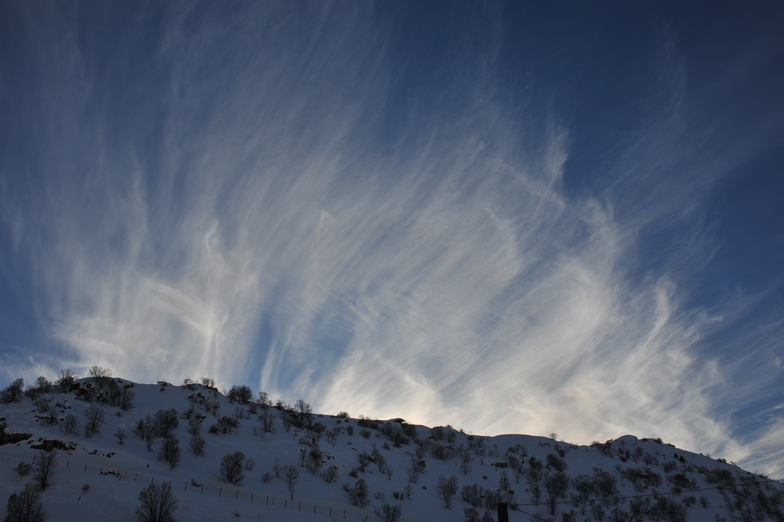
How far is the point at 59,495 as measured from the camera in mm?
27391

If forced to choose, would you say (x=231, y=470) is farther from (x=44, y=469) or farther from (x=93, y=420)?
(x=93, y=420)

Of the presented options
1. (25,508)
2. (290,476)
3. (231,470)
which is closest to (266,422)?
(290,476)

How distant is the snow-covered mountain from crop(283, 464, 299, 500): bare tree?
0.55ft

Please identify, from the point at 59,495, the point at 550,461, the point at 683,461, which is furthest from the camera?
the point at 683,461

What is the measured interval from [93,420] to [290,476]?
69.2 ft

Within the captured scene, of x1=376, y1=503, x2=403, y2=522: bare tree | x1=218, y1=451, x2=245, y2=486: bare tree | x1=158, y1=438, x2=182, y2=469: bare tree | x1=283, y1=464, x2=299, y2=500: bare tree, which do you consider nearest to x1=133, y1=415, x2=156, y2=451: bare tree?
x1=158, y1=438, x2=182, y2=469: bare tree

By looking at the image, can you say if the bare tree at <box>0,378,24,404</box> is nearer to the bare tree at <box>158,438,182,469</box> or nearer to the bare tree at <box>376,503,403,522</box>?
the bare tree at <box>158,438,182,469</box>

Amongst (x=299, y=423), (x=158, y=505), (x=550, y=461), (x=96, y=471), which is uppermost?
(x=299, y=423)

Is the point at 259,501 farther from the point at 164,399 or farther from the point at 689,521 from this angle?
the point at 689,521

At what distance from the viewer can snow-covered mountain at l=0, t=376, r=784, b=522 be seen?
3216 cm

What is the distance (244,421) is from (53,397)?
2315 cm

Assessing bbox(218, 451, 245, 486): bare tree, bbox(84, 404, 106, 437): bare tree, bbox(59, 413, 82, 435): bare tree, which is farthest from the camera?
bbox(84, 404, 106, 437): bare tree

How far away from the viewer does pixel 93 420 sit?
42.3 metres

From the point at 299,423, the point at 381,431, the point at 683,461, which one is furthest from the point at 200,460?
the point at 683,461
